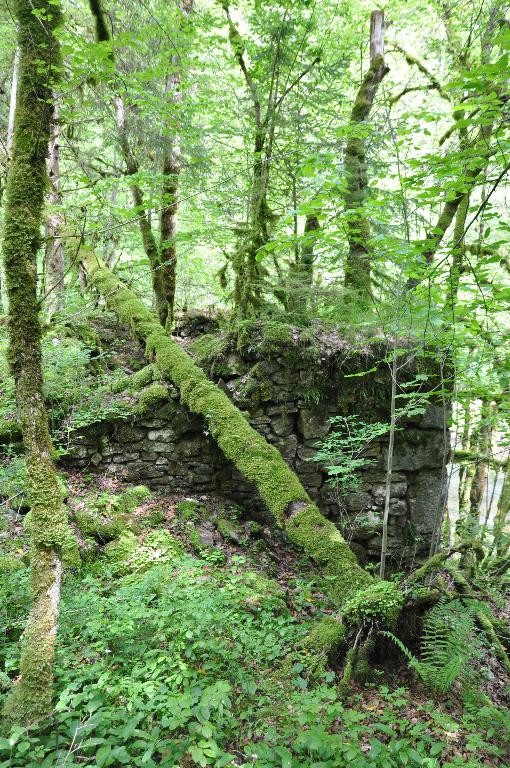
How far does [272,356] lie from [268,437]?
3.82ft

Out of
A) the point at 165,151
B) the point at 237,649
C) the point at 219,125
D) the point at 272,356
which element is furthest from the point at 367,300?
the point at 237,649

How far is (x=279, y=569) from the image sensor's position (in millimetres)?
5160

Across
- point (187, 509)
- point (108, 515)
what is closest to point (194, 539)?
point (187, 509)

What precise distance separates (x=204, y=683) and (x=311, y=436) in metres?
3.56

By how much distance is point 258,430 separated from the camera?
5.89 metres

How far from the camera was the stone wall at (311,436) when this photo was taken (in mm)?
5742

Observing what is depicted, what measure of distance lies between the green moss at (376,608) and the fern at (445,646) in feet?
0.44

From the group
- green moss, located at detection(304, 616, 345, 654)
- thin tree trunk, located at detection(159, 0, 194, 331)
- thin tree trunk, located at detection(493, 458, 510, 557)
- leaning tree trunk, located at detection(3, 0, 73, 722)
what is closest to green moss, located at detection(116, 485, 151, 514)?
leaning tree trunk, located at detection(3, 0, 73, 722)

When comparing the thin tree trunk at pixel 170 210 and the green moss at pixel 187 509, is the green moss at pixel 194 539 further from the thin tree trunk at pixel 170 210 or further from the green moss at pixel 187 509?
the thin tree trunk at pixel 170 210

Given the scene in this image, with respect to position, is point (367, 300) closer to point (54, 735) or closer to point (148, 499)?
point (148, 499)

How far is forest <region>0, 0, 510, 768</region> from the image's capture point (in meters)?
2.63

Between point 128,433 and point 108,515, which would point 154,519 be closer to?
point 108,515

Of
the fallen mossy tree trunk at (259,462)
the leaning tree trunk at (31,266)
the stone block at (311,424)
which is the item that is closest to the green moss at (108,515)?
the fallen mossy tree trunk at (259,462)

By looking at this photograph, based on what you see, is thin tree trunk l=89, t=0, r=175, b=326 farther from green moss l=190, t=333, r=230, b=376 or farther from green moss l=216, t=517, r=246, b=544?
green moss l=216, t=517, r=246, b=544
